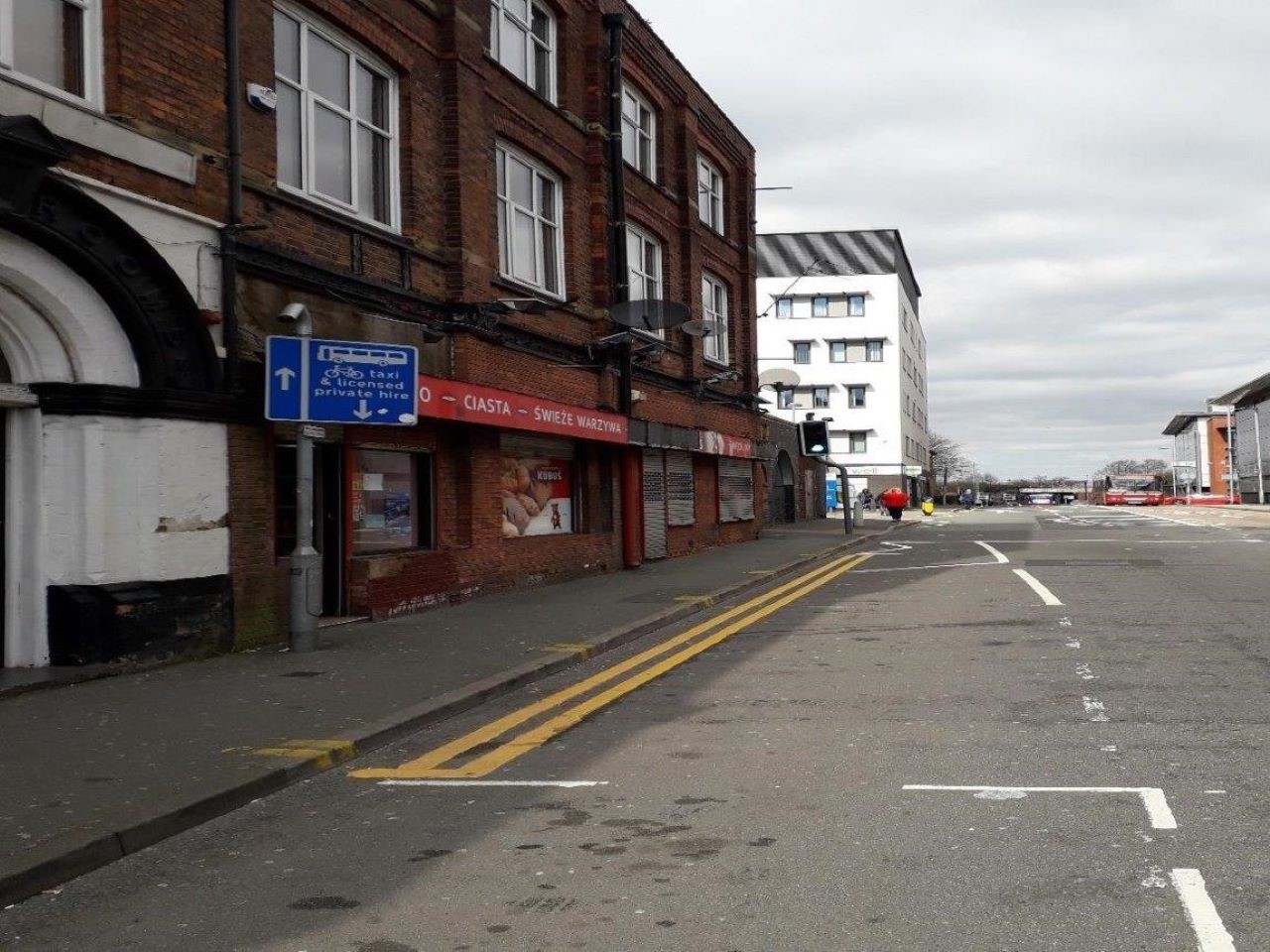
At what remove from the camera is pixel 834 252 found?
3228 inches

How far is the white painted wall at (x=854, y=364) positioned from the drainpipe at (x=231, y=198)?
7006 centimetres

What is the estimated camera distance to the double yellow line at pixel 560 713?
21.3 feet

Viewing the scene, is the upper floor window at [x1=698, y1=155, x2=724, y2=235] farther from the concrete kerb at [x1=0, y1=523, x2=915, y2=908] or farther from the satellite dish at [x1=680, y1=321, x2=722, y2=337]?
the concrete kerb at [x1=0, y1=523, x2=915, y2=908]

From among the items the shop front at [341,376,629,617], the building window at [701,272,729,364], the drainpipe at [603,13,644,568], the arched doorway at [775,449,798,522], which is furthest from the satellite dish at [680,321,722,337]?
the arched doorway at [775,449,798,522]

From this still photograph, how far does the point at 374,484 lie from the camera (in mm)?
13555

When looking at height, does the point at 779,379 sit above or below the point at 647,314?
above

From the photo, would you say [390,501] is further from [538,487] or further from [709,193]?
[709,193]

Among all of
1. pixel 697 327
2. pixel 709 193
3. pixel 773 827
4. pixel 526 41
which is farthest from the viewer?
pixel 709 193

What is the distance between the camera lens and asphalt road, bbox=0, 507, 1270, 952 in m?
4.08

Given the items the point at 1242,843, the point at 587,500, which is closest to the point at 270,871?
the point at 1242,843

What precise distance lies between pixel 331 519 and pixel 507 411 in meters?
3.13

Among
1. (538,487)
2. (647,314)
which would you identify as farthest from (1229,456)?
(538,487)

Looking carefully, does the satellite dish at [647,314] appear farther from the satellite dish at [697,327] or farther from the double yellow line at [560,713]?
the double yellow line at [560,713]

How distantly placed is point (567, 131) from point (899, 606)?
9.62 metres
